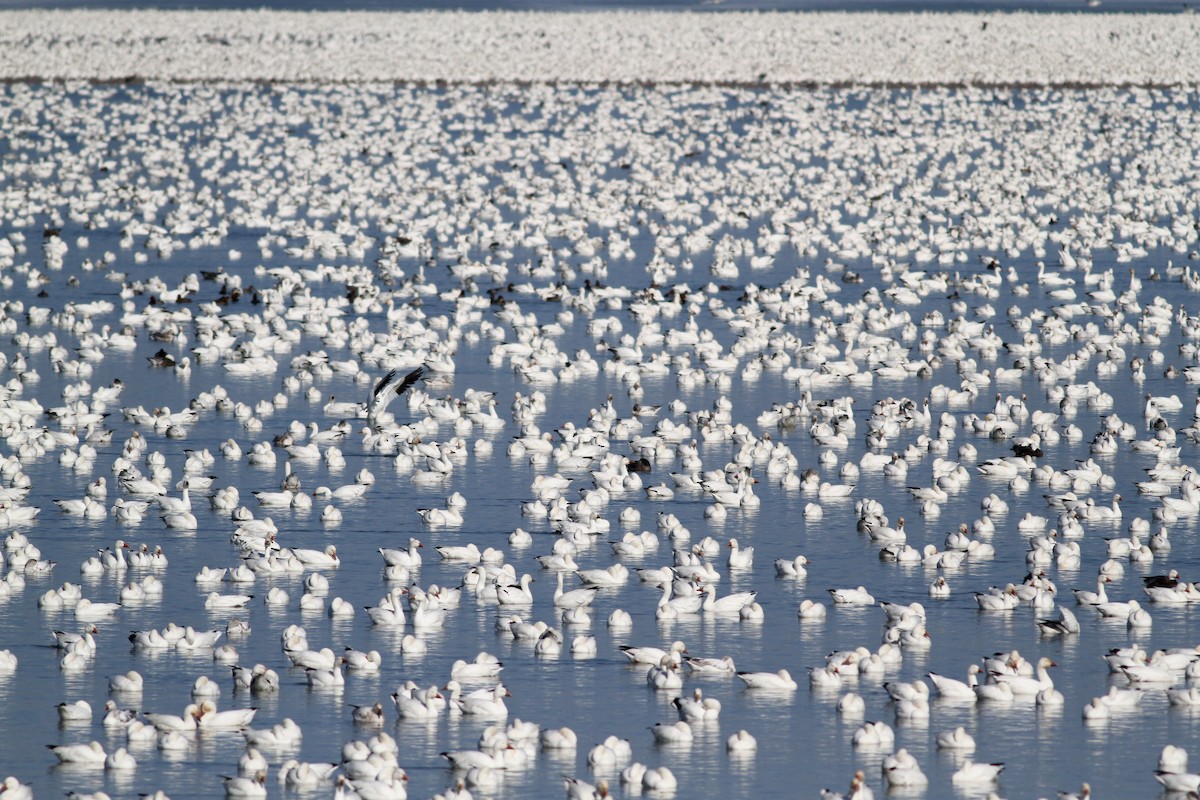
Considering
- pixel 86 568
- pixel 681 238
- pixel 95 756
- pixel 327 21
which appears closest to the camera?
pixel 95 756

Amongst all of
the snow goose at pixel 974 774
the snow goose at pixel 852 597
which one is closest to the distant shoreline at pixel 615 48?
the snow goose at pixel 852 597

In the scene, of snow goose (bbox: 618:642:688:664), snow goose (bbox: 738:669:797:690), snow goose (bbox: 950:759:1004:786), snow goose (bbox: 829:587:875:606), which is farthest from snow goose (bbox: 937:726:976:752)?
snow goose (bbox: 829:587:875:606)

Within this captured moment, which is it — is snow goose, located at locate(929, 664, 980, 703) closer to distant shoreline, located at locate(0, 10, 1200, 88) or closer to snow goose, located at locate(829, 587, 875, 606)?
snow goose, located at locate(829, 587, 875, 606)

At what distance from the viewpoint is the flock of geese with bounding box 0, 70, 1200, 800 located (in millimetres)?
20172

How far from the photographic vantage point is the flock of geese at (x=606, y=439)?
20.2 m

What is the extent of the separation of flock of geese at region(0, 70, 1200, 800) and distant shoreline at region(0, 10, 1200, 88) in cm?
3078

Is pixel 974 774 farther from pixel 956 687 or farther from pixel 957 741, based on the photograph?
pixel 956 687

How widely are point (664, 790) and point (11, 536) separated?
11.5 meters

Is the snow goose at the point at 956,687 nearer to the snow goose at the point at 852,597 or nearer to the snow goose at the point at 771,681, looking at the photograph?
the snow goose at the point at 771,681

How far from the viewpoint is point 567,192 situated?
5984 centimetres

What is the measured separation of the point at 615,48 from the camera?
3804 inches

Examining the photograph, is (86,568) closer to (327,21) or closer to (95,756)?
(95,756)

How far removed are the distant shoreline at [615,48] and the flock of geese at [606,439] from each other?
101ft

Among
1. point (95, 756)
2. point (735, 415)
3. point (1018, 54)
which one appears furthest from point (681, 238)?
point (1018, 54)
